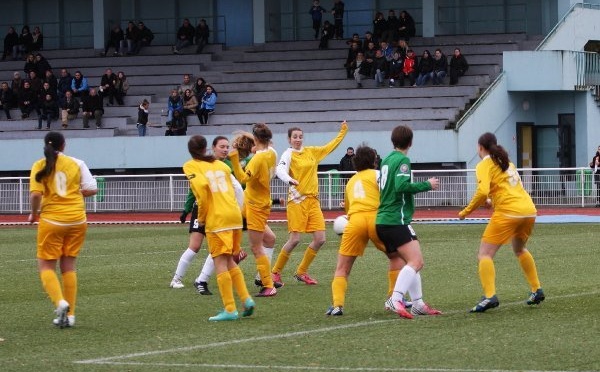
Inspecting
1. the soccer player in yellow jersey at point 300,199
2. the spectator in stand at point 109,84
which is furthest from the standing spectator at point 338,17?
the soccer player in yellow jersey at point 300,199

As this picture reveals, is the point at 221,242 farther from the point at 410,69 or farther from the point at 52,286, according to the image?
the point at 410,69

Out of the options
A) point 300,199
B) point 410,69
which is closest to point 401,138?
point 300,199

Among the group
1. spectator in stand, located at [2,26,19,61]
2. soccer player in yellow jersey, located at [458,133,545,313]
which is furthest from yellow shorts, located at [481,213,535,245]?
spectator in stand, located at [2,26,19,61]

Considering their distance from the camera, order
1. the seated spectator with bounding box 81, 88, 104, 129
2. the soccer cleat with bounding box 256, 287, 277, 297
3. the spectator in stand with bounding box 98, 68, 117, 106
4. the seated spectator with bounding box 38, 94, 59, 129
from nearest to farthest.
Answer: the soccer cleat with bounding box 256, 287, 277, 297
the seated spectator with bounding box 81, 88, 104, 129
the seated spectator with bounding box 38, 94, 59, 129
the spectator in stand with bounding box 98, 68, 117, 106

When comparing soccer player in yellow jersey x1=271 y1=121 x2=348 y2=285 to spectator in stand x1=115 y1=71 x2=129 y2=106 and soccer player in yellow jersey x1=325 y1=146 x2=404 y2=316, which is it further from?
spectator in stand x1=115 y1=71 x2=129 y2=106

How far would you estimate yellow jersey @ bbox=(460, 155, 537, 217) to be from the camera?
12711 mm

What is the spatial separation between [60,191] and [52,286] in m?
0.87

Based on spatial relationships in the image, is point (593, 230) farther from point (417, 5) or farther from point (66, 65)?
point (66, 65)

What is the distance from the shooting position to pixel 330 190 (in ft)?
113

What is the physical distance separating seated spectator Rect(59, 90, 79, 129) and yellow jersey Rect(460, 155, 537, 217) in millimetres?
30626

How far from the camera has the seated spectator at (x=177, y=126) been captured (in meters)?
40.3

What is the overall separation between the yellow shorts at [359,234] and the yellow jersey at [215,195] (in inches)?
40.9

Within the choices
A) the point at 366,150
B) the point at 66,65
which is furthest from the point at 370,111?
the point at 366,150

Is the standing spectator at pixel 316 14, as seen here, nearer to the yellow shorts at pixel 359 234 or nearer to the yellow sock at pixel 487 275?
the yellow shorts at pixel 359 234
